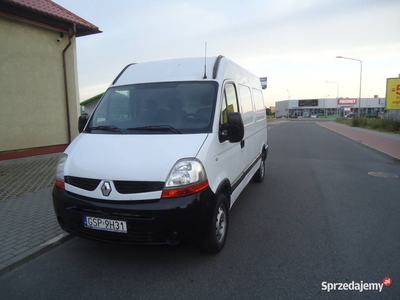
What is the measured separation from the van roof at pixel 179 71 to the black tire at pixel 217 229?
1.66 metres

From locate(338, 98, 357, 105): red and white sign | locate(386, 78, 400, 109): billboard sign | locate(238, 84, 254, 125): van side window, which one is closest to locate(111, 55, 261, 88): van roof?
locate(238, 84, 254, 125): van side window

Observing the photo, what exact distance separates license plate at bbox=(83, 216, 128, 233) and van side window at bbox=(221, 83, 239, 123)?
67.8 inches

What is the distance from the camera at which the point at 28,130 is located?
8.63 meters

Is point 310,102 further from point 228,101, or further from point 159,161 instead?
point 159,161

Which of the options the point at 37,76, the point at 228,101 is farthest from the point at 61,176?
the point at 37,76

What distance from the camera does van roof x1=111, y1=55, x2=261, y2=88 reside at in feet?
13.0

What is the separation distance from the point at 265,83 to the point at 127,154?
28.7 m

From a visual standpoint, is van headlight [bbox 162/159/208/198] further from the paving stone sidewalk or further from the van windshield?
the paving stone sidewalk

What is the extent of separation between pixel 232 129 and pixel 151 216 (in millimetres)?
1393

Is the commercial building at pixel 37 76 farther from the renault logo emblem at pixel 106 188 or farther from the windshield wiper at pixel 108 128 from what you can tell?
the renault logo emblem at pixel 106 188

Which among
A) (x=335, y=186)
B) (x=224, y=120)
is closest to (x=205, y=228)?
(x=224, y=120)

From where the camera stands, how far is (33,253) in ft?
11.3

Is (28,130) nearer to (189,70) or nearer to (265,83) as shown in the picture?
(189,70)

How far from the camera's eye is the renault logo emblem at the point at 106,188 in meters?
2.91
